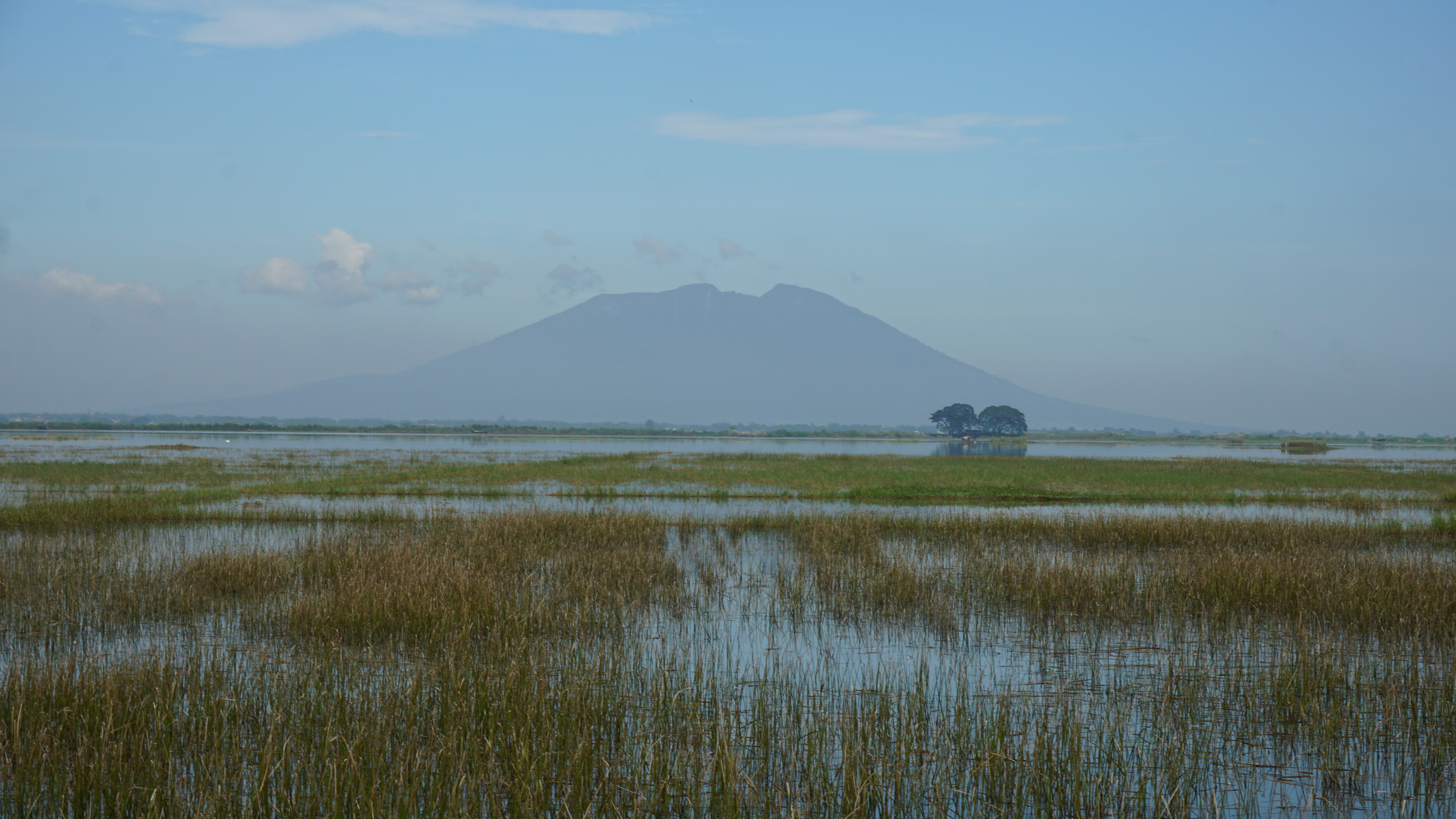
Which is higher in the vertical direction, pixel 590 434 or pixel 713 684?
pixel 713 684

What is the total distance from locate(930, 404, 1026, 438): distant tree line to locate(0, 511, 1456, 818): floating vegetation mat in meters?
139

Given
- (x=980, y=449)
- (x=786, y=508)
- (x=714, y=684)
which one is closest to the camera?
(x=714, y=684)

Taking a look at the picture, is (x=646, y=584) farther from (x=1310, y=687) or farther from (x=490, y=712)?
(x=1310, y=687)

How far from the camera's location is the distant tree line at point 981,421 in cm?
15088

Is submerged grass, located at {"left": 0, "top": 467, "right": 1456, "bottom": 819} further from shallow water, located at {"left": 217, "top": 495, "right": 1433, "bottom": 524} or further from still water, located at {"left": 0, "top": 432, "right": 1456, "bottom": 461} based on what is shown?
still water, located at {"left": 0, "top": 432, "right": 1456, "bottom": 461}

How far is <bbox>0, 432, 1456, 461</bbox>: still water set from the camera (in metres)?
66.9

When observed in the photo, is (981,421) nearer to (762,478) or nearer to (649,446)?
(649,446)

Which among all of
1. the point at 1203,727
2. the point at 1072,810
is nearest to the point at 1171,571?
the point at 1203,727

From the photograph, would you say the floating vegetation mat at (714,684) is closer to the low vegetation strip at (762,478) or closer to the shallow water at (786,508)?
the shallow water at (786,508)

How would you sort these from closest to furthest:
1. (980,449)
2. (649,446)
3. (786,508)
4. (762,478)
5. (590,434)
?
(786,508)
(762,478)
(649,446)
(980,449)
(590,434)

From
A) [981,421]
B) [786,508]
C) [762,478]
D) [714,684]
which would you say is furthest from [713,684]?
[981,421]

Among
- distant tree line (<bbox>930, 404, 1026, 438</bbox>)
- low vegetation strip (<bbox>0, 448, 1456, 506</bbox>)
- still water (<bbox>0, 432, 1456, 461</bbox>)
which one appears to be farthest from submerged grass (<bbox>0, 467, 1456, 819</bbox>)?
distant tree line (<bbox>930, 404, 1026, 438</bbox>)

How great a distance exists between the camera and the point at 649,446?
86000 millimetres

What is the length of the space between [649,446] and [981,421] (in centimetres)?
8752
